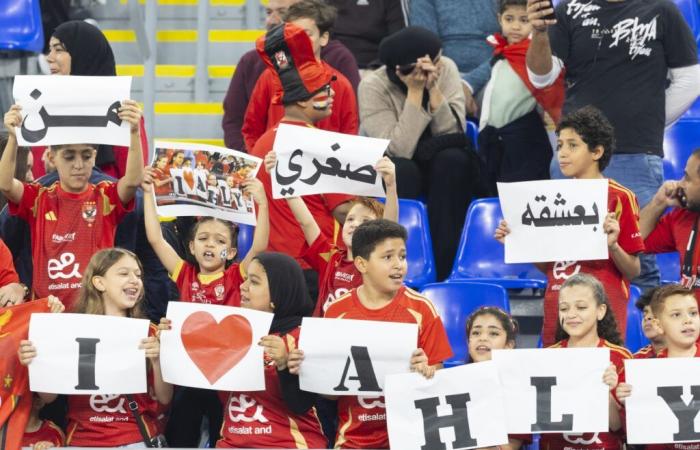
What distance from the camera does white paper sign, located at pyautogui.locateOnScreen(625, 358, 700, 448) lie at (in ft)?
16.6

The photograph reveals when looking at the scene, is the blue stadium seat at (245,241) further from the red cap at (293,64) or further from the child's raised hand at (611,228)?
the child's raised hand at (611,228)

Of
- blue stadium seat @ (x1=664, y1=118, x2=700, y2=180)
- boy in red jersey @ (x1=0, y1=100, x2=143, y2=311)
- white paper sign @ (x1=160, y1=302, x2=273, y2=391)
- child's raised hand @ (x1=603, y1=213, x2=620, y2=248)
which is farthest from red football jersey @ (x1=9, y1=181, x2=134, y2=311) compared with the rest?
blue stadium seat @ (x1=664, y1=118, x2=700, y2=180)

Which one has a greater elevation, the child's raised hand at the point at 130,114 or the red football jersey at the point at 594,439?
the child's raised hand at the point at 130,114

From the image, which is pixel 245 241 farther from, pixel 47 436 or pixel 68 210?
pixel 47 436

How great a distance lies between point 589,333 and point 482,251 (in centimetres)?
154

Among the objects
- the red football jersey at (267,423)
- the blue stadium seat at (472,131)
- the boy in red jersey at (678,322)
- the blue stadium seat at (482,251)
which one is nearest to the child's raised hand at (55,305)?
the red football jersey at (267,423)

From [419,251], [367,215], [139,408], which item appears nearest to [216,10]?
[419,251]

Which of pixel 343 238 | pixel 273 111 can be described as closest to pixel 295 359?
pixel 343 238

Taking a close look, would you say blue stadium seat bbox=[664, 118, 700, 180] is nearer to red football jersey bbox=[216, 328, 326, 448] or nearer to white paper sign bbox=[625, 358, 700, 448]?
white paper sign bbox=[625, 358, 700, 448]

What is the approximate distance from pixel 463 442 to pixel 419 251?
2.08 metres

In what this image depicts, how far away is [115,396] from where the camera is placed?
5.58 metres

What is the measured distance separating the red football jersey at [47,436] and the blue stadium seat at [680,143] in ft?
12.9

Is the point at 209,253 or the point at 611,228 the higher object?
the point at 611,228

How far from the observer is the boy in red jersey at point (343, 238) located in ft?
19.7
